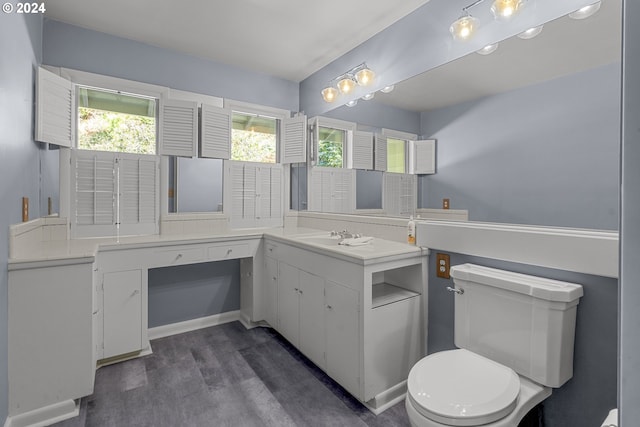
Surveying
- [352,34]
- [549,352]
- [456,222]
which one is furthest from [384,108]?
[549,352]

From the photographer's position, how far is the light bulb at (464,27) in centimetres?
174

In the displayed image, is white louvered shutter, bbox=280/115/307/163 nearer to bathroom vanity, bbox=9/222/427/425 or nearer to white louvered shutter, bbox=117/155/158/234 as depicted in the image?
bathroom vanity, bbox=9/222/427/425

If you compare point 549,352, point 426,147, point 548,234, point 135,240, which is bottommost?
point 549,352

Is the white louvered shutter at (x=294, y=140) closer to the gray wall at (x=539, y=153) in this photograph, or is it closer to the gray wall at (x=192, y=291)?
the gray wall at (x=192, y=291)

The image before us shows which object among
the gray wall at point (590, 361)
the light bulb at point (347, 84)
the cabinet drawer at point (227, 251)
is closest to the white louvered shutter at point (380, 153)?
the light bulb at point (347, 84)

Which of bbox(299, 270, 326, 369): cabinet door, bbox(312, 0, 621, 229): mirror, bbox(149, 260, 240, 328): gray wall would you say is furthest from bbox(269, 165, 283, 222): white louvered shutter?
bbox(312, 0, 621, 229): mirror

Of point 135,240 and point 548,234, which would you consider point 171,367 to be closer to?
point 135,240

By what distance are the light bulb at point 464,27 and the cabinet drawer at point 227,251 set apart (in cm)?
211

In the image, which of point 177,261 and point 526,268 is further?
point 177,261

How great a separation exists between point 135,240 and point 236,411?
1.39m

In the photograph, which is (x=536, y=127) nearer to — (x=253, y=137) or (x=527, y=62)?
(x=527, y=62)

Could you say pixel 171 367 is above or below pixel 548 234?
below

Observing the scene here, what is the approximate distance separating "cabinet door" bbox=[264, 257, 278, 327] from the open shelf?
2.80 ft

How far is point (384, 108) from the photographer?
2.36 metres
